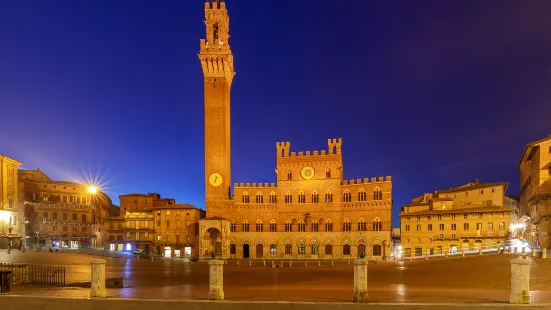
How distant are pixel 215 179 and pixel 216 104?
11.6 metres

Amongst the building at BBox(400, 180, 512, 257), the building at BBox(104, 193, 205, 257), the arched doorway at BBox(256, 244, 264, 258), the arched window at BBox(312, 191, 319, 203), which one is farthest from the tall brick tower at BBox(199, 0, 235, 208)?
the building at BBox(400, 180, 512, 257)

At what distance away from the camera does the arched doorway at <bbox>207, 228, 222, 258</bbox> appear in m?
58.4

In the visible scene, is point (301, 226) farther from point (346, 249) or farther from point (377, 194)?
point (377, 194)

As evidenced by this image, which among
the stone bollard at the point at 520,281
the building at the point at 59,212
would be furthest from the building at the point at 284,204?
the stone bollard at the point at 520,281

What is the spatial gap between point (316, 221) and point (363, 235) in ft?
22.7

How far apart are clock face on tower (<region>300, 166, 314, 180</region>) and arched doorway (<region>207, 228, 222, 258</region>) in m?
15.1

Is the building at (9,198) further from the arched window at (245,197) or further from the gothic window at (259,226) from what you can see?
the gothic window at (259,226)

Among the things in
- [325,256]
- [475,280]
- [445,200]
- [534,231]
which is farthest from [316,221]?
[475,280]

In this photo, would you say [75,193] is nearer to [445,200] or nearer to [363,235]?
[363,235]

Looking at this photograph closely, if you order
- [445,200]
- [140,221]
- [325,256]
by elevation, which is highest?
[445,200]

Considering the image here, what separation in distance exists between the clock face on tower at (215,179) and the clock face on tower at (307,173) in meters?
12.4

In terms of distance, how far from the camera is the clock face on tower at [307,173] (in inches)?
2352

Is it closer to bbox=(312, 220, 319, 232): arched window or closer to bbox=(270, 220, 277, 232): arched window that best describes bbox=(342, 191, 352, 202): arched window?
bbox=(312, 220, 319, 232): arched window

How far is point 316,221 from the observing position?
58.8m
